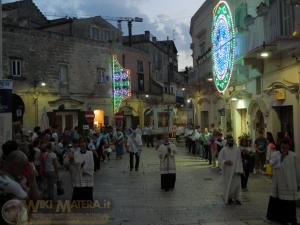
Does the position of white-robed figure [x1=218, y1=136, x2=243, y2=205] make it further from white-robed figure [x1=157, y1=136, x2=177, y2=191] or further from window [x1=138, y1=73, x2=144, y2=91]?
window [x1=138, y1=73, x2=144, y2=91]

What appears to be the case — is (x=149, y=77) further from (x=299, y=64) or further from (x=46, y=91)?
(x=299, y=64)

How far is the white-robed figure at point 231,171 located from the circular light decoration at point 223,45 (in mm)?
6349

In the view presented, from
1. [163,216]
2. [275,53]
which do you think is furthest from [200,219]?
[275,53]

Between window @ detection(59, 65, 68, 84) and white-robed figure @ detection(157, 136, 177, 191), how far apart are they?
69.3 ft

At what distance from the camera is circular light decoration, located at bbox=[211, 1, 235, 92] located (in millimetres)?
17781

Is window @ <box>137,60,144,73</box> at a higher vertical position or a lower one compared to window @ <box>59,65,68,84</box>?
higher

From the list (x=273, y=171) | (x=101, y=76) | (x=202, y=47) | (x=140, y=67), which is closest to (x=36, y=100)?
(x=101, y=76)

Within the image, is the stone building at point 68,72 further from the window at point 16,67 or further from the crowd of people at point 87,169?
the crowd of people at point 87,169

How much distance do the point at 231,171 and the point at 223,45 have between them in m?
8.27

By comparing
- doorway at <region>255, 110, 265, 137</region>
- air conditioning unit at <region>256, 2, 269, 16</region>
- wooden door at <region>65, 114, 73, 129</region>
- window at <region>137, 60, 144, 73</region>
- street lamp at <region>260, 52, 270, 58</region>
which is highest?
window at <region>137, 60, 144, 73</region>

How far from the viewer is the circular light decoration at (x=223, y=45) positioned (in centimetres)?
1778

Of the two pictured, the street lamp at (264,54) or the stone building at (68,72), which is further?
the stone building at (68,72)

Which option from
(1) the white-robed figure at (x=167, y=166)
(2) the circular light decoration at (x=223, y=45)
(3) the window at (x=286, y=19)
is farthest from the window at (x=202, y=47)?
(1) the white-robed figure at (x=167, y=166)

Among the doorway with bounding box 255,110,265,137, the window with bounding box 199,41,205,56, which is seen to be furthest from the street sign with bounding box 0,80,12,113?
the window with bounding box 199,41,205,56
